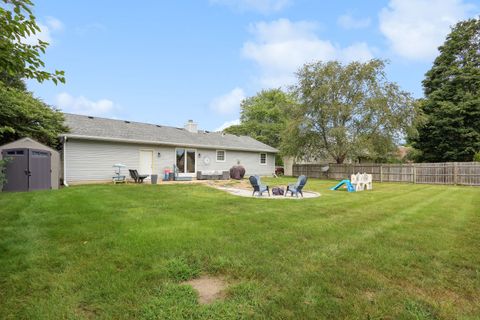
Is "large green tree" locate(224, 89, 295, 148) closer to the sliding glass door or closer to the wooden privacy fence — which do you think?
the wooden privacy fence

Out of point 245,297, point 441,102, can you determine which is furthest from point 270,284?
point 441,102

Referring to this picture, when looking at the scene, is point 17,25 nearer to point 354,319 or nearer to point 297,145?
point 354,319

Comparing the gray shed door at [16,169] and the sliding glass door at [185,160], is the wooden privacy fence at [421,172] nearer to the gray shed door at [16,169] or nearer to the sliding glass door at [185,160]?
the sliding glass door at [185,160]

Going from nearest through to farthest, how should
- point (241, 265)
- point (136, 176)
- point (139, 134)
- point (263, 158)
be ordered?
point (241, 265) < point (136, 176) < point (139, 134) < point (263, 158)

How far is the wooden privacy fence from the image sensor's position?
16.4 meters

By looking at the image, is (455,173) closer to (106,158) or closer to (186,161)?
(186,161)

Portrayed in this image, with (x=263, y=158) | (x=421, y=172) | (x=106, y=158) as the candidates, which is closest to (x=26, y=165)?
(x=106, y=158)

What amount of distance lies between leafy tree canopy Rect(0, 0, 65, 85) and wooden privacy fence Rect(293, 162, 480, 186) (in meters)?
20.7

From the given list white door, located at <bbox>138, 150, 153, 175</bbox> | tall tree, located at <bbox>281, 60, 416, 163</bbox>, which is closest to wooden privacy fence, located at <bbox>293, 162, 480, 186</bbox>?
tall tree, located at <bbox>281, 60, 416, 163</bbox>

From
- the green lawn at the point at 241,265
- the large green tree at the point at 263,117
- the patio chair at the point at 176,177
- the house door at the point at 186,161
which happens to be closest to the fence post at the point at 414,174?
the green lawn at the point at 241,265

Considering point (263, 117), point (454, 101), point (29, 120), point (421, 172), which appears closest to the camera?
point (29, 120)

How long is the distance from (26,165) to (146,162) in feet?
21.5

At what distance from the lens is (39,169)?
10.9 meters

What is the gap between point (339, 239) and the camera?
4449 millimetres
